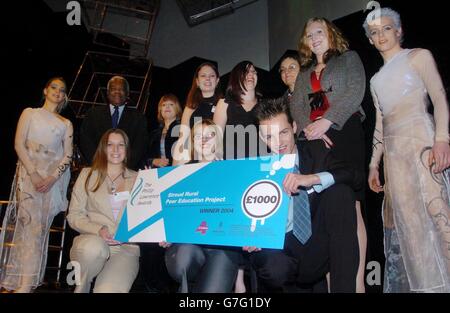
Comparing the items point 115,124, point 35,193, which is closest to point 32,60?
point 115,124

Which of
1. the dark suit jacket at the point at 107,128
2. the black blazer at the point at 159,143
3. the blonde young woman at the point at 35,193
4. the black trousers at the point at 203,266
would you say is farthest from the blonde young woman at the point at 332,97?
the blonde young woman at the point at 35,193

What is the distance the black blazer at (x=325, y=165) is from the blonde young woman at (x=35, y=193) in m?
2.07

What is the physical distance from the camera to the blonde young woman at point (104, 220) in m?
2.20

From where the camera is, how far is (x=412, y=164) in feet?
7.29

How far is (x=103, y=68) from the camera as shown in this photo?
17.3ft

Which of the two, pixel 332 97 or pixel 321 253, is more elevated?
pixel 332 97

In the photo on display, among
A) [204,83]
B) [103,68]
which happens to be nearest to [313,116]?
[204,83]

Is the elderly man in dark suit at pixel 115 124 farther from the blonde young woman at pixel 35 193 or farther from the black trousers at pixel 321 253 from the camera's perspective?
the black trousers at pixel 321 253

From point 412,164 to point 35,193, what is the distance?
267cm

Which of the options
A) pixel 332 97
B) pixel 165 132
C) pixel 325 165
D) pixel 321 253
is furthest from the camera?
pixel 165 132

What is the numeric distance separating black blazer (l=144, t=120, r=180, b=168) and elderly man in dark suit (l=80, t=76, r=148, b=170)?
0.18 m

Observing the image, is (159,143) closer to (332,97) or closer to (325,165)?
(332,97)

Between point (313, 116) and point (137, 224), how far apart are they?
46.7 inches

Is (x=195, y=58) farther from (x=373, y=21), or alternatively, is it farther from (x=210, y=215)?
(x=210, y=215)
